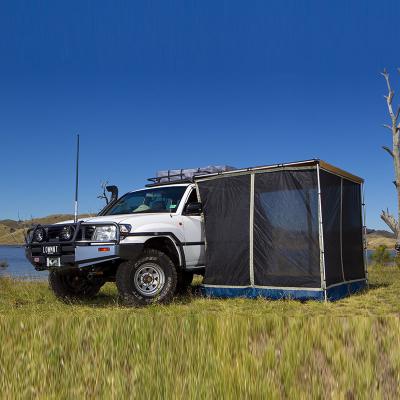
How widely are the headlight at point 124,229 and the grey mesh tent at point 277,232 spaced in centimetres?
168

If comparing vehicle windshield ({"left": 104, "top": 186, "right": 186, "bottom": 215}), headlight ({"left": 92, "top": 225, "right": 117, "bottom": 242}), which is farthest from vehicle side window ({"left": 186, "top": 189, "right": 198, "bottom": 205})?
headlight ({"left": 92, "top": 225, "right": 117, "bottom": 242})

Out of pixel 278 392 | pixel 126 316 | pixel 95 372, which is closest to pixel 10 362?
pixel 95 372

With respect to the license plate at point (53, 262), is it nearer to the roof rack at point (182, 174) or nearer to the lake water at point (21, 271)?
the roof rack at point (182, 174)

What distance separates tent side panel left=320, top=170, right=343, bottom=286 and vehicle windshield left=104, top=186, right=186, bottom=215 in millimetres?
2526

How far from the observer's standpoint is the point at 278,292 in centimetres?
811

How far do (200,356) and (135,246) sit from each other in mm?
5479

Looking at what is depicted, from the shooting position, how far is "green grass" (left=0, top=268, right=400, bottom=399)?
2.14 m

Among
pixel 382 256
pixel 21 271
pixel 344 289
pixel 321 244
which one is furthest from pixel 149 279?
pixel 21 271

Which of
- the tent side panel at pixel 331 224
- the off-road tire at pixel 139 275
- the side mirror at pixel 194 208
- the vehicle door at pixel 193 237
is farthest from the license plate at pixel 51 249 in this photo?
the tent side panel at pixel 331 224

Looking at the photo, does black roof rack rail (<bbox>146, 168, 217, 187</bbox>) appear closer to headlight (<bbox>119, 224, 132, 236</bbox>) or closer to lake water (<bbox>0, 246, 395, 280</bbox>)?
headlight (<bbox>119, 224, 132, 236</bbox>)

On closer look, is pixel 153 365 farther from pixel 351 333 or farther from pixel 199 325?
pixel 351 333

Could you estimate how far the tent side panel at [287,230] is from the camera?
26.1 feet

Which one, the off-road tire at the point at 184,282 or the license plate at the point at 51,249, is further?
the off-road tire at the point at 184,282

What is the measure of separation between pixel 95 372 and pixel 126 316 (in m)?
0.31
